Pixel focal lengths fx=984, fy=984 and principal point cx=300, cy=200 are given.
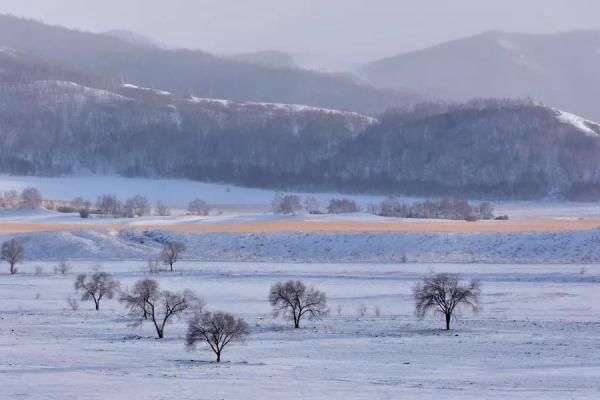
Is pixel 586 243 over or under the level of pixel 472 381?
over

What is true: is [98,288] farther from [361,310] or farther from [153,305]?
[361,310]

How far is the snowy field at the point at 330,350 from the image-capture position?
30703 millimetres

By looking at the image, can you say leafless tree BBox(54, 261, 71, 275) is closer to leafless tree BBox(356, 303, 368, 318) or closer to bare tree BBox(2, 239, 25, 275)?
bare tree BBox(2, 239, 25, 275)

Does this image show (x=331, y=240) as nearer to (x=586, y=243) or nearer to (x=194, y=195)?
(x=586, y=243)

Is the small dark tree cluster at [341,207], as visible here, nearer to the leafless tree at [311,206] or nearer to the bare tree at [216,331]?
the leafless tree at [311,206]

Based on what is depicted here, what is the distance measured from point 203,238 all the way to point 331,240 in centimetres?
1347

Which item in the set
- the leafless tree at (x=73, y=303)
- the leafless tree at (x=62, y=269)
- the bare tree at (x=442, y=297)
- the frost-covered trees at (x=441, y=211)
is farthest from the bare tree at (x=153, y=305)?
the frost-covered trees at (x=441, y=211)

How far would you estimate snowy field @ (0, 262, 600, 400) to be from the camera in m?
30.7

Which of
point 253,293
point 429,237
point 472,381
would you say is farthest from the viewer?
point 429,237

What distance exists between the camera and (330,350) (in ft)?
133

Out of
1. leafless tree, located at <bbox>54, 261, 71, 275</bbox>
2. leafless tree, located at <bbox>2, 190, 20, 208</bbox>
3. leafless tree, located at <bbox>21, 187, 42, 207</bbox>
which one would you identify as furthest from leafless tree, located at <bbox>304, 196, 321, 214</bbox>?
leafless tree, located at <bbox>54, 261, 71, 275</bbox>

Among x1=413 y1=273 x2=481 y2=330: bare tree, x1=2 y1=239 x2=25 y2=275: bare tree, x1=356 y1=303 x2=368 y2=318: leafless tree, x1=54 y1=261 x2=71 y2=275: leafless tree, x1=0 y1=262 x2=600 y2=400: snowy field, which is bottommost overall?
x1=0 y1=262 x2=600 y2=400: snowy field

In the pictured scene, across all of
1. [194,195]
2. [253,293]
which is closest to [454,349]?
[253,293]

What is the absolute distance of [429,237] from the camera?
98.0 m
